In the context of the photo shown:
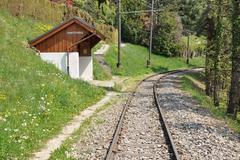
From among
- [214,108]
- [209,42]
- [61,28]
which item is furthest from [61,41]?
[214,108]

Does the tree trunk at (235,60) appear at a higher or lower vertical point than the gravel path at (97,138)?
higher

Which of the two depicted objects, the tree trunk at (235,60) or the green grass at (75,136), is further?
the tree trunk at (235,60)

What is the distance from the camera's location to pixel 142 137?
569 inches

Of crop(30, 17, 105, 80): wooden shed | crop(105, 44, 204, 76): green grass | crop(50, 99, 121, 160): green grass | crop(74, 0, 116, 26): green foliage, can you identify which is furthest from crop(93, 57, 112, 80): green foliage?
crop(74, 0, 116, 26): green foliage

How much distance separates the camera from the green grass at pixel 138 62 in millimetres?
51312

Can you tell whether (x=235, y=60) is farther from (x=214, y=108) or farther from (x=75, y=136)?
(x=75, y=136)

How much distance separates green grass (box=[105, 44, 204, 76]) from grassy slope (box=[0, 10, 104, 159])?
22.2 meters

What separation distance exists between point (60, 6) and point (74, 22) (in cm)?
1483

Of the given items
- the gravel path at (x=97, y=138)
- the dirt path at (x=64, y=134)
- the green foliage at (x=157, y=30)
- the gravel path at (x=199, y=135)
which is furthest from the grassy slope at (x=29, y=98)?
the green foliage at (x=157, y=30)

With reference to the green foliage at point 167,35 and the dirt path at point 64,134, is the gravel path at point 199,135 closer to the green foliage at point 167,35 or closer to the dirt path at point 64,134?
the dirt path at point 64,134

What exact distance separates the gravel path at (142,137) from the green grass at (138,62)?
29193mm

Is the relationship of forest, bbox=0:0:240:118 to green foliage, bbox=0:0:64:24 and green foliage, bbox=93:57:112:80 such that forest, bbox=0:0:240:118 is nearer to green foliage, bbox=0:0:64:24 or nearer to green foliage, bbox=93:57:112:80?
green foliage, bbox=0:0:64:24

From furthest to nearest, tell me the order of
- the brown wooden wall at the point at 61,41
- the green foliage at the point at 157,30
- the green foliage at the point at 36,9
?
the green foliage at the point at 157,30, the green foliage at the point at 36,9, the brown wooden wall at the point at 61,41

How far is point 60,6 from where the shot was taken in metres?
45.7
